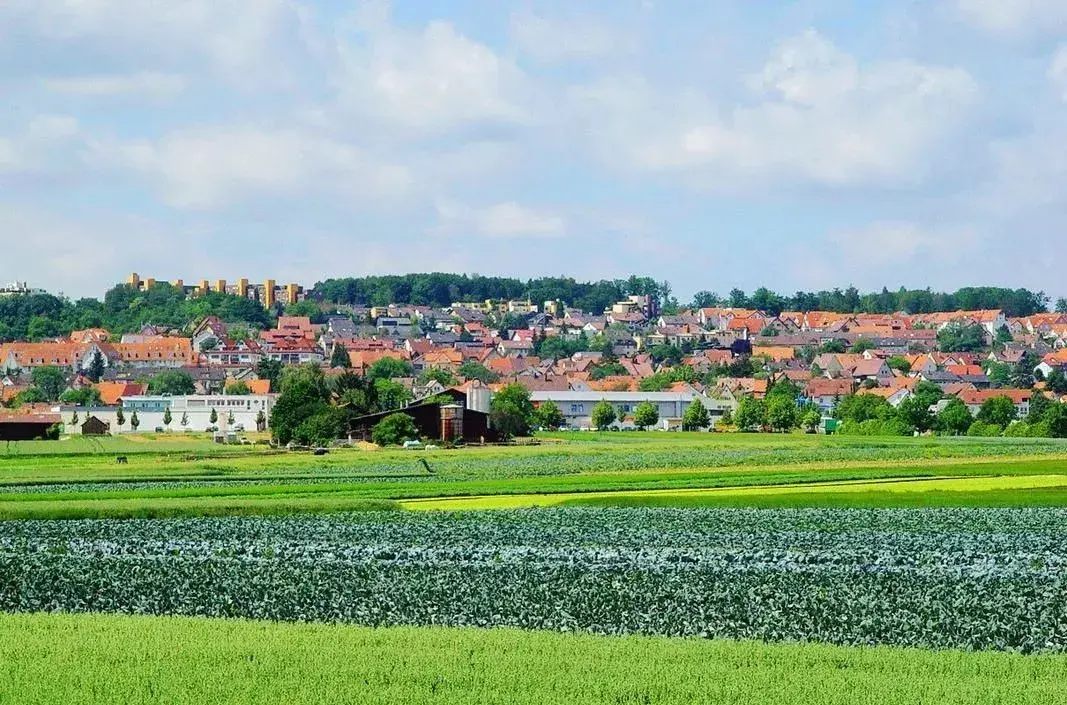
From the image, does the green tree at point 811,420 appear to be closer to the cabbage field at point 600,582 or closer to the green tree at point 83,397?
the green tree at point 83,397

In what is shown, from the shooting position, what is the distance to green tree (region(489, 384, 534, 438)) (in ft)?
357

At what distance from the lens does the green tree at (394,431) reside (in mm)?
97688

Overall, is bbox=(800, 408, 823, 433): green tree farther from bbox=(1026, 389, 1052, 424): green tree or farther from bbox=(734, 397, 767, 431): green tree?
bbox=(1026, 389, 1052, 424): green tree

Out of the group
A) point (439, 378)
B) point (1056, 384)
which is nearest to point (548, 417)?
point (439, 378)

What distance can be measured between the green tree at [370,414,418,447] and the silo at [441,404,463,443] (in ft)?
10.4

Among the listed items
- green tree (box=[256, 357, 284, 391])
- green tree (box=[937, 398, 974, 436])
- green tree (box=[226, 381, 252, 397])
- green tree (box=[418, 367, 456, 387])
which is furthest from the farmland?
green tree (box=[418, 367, 456, 387])

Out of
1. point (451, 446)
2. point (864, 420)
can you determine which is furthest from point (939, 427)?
point (451, 446)

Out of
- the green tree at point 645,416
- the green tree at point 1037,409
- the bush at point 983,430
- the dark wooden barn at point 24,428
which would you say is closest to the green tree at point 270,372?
the green tree at point 645,416

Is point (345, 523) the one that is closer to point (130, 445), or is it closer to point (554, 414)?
point (130, 445)

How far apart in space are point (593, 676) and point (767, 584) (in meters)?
6.70

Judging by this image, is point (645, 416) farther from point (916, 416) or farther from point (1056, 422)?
point (1056, 422)

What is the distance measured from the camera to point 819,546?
106 ft

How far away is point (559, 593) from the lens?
26.2 m

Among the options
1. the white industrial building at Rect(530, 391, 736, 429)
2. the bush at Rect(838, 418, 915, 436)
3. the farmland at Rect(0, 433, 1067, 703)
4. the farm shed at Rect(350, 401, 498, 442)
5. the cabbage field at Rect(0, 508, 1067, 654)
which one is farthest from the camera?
the white industrial building at Rect(530, 391, 736, 429)
